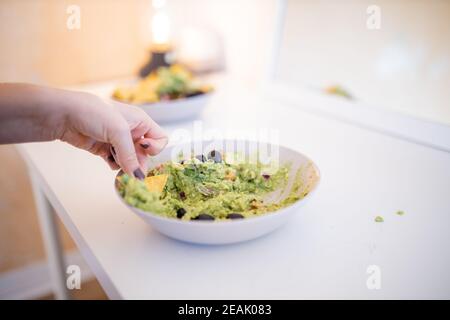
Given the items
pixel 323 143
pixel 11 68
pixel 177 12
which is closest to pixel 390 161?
pixel 323 143

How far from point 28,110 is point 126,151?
147 mm

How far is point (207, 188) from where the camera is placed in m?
0.67

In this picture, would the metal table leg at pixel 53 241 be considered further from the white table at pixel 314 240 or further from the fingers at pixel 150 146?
the fingers at pixel 150 146

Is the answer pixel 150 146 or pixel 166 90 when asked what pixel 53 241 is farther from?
pixel 150 146

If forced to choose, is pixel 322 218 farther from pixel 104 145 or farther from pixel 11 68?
pixel 11 68

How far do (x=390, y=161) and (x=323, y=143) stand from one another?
0.51ft

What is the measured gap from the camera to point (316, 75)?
1.18 m

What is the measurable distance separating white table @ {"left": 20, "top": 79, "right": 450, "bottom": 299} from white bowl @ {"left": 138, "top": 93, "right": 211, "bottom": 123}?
0.21m

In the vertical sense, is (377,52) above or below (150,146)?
above

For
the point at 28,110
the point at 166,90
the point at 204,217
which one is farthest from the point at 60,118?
the point at 166,90

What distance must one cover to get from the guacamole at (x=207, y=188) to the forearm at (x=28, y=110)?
0.44 ft

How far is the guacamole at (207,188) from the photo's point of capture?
0.58 meters
